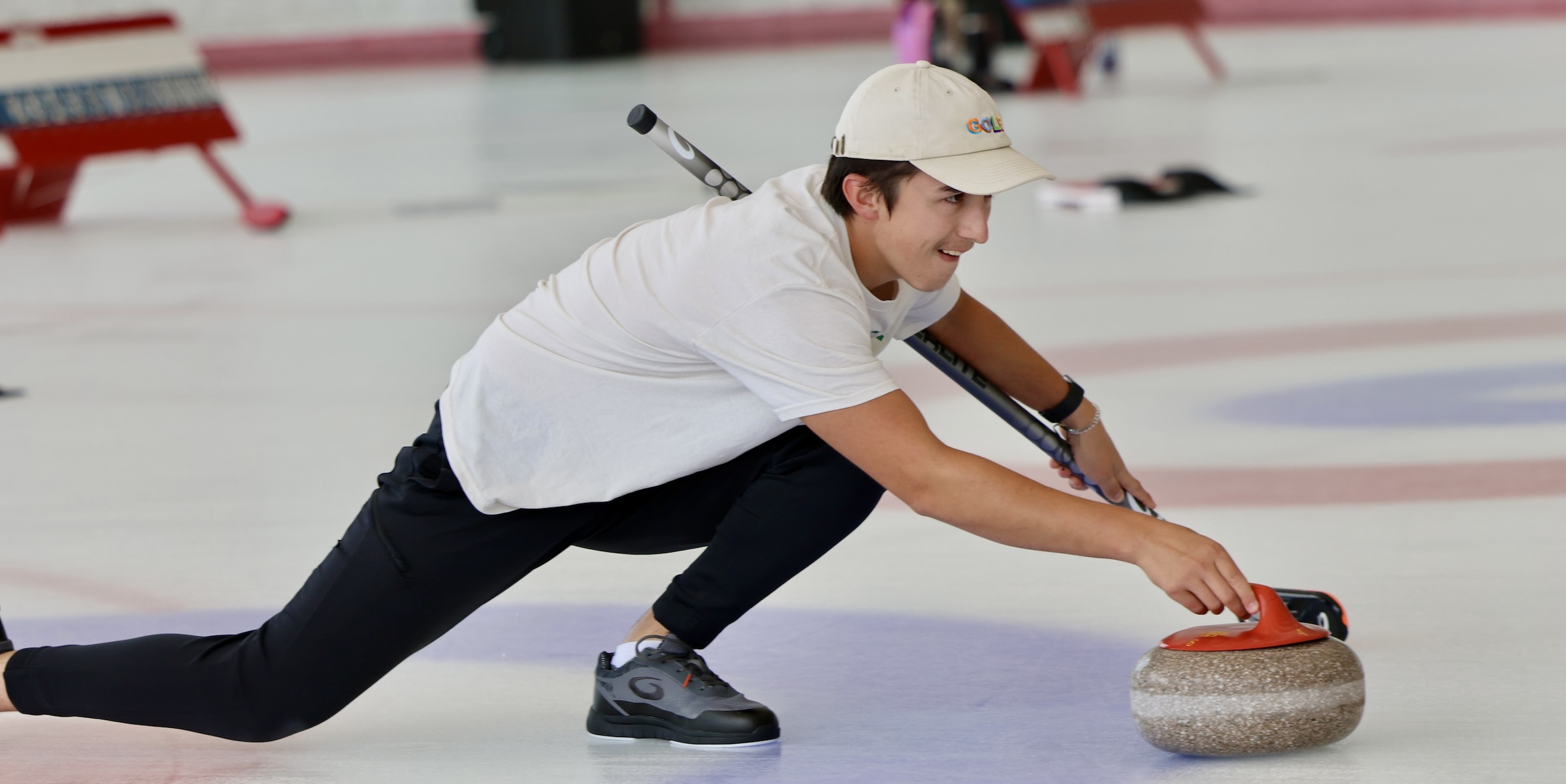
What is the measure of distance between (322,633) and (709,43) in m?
20.2

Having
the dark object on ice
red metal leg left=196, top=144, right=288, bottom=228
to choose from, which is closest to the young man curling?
the dark object on ice

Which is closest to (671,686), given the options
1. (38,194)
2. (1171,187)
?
(1171,187)

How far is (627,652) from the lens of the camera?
2463 millimetres

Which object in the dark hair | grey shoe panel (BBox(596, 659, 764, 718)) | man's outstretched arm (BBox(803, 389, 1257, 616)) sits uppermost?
the dark hair

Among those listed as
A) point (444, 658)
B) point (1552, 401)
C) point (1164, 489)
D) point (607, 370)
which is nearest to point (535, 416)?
point (607, 370)

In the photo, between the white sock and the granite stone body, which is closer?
the granite stone body

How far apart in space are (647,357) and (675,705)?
506 millimetres

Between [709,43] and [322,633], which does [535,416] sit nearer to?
[322,633]

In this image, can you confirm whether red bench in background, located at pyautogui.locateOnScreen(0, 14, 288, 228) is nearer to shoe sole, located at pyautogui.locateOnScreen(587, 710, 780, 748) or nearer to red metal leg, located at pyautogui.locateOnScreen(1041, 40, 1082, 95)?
shoe sole, located at pyautogui.locateOnScreen(587, 710, 780, 748)

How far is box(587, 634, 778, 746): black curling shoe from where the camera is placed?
2.39 metres

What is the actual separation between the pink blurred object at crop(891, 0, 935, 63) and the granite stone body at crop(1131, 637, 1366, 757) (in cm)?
978

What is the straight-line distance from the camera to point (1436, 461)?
142 inches

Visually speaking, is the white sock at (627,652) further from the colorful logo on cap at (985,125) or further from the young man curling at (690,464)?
the colorful logo on cap at (985,125)

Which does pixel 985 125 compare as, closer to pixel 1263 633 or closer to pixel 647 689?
pixel 1263 633
